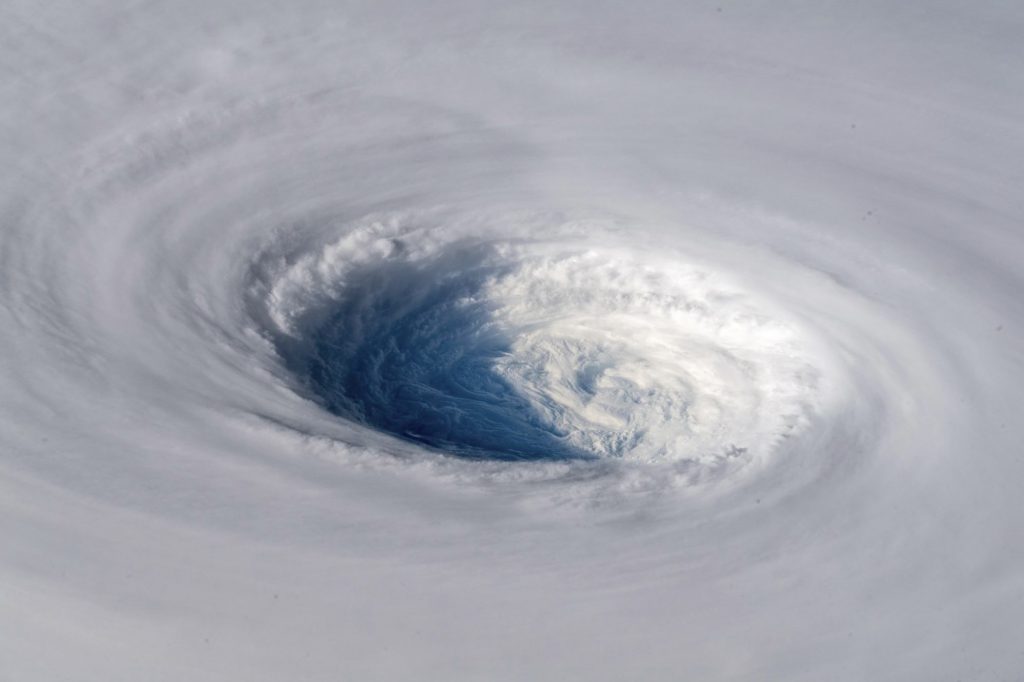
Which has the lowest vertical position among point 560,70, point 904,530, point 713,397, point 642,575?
point 642,575

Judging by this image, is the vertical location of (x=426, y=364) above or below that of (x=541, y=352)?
Result: below

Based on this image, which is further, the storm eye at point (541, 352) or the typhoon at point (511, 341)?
the storm eye at point (541, 352)

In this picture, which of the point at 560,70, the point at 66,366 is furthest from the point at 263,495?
the point at 560,70

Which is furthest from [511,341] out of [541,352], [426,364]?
[426,364]

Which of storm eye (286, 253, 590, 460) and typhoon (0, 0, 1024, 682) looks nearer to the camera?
typhoon (0, 0, 1024, 682)

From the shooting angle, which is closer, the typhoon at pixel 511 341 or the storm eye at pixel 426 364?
the typhoon at pixel 511 341

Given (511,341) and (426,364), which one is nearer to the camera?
(426,364)

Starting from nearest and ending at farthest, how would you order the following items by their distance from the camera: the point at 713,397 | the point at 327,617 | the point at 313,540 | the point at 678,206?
the point at 327,617 < the point at 313,540 < the point at 713,397 < the point at 678,206

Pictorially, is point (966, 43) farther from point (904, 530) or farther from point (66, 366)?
point (66, 366)

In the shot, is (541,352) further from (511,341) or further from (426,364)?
(426,364)

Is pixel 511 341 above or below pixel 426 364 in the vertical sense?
above

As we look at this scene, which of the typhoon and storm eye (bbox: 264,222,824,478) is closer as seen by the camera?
the typhoon
